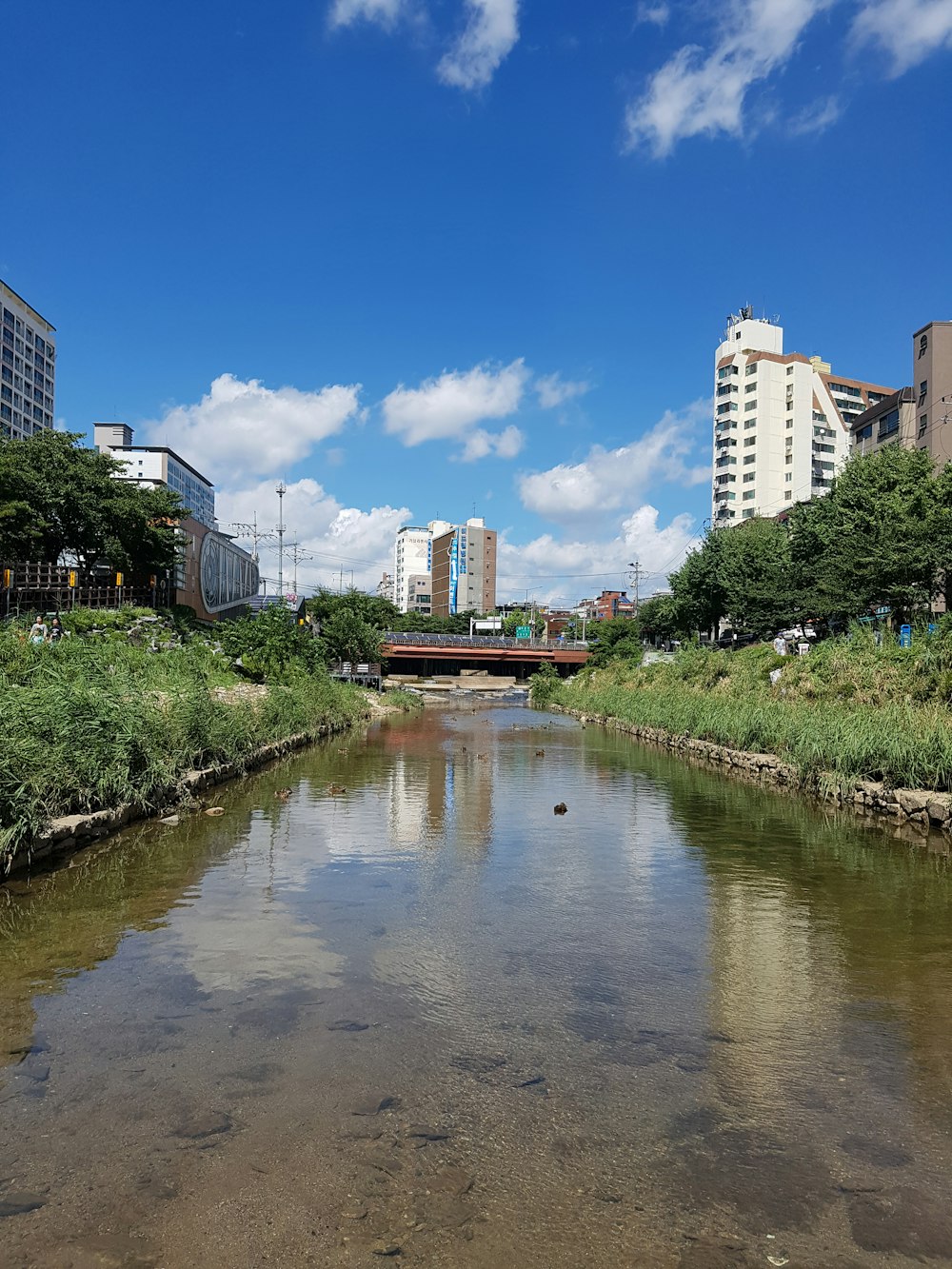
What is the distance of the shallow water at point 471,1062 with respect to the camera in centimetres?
372

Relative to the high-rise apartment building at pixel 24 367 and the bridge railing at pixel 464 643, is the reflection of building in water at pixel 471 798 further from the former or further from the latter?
the high-rise apartment building at pixel 24 367

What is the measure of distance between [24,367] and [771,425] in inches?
3529

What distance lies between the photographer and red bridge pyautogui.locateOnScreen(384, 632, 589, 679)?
8575 centimetres

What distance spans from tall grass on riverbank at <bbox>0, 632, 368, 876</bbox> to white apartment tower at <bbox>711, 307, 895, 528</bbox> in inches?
3452

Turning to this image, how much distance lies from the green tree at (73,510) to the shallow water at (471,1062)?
31.5 meters

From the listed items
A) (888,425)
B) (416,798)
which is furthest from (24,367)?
(416,798)

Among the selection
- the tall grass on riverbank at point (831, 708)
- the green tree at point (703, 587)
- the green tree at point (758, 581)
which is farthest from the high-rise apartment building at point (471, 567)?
the tall grass on riverbank at point (831, 708)

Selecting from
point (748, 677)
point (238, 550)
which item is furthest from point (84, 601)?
point (748, 677)

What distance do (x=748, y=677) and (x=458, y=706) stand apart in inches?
1187

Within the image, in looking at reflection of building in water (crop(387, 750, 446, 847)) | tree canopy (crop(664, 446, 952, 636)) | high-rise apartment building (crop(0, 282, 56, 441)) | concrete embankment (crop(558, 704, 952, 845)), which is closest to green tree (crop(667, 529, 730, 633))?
tree canopy (crop(664, 446, 952, 636))

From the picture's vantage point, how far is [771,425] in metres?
99.4

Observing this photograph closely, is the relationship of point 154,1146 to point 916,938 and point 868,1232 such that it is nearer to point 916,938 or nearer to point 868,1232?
point 868,1232

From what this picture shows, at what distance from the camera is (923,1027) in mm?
5934

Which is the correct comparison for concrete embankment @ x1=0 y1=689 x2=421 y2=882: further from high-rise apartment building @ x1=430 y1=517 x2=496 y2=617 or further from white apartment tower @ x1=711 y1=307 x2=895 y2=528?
high-rise apartment building @ x1=430 y1=517 x2=496 y2=617
